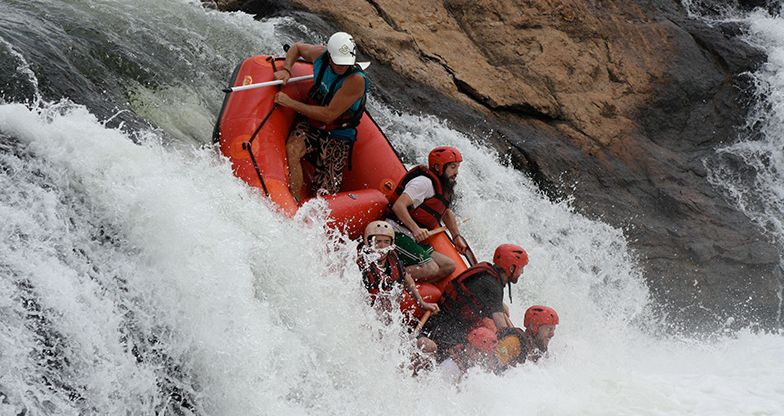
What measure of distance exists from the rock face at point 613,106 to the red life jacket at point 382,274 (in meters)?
3.07

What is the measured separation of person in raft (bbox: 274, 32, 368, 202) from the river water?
2.15 feet

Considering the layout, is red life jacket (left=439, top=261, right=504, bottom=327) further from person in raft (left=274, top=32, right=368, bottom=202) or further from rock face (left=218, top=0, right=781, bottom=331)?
rock face (left=218, top=0, right=781, bottom=331)

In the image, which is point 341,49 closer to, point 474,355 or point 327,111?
point 327,111

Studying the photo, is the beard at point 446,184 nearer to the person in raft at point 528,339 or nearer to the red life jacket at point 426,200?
the red life jacket at point 426,200

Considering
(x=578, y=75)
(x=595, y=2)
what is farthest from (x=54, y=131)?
(x=595, y=2)

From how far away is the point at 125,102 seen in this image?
470 cm

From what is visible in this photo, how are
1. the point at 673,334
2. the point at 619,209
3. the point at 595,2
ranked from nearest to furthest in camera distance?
the point at 673,334 < the point at 619,209 < the point at 595,2

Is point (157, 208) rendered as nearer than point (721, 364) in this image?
Yes

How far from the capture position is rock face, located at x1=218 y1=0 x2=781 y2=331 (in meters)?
6.94

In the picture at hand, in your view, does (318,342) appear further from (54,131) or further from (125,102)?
(125,102)

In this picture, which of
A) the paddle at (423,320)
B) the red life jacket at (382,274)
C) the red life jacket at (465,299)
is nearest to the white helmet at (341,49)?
the red life jacket at (382,274)

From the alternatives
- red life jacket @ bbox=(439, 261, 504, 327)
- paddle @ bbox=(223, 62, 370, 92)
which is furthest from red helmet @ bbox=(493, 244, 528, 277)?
paddle @ bbox=(223, 62, 370, 92)

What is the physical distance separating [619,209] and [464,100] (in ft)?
6.82

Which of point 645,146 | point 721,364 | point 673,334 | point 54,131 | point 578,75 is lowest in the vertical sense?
point 673,334
